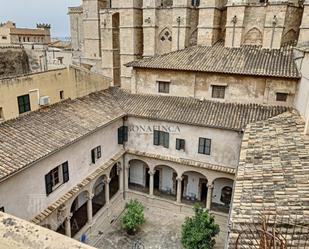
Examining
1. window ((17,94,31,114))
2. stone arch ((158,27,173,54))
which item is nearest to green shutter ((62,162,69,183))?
window ((17,94,31,114))

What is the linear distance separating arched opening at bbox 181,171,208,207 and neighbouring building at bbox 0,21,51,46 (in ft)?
139

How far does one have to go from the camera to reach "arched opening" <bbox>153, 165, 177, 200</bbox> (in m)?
23.1

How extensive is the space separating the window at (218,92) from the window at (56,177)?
11.9m

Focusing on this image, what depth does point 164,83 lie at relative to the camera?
73.7ft

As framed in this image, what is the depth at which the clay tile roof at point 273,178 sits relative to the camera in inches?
292

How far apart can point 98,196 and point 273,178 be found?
16.5 meters

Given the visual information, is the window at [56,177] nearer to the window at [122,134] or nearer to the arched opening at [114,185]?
the window at [122,134]

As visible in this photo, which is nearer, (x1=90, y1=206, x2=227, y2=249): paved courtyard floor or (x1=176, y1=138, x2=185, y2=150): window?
(x1=90, y1=206, x2=227, y2=249): paved courtyard floor

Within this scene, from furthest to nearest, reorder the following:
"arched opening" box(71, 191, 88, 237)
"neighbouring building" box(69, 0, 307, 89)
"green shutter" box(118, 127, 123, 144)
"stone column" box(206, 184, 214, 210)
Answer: "neighbouring building" box(69, 0, 307, 89) < "green shutter" box(118, 127, 123, 144) < "stone column" box(206, 184, 214, 210) < "arched opening" box(71, 191, 88, 237)

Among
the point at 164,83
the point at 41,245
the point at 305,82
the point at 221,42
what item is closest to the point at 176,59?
the point at 164,83

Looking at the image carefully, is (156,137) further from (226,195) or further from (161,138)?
(226,195)

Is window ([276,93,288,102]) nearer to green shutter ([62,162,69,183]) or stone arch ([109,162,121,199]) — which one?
stone arch ([109,162,121,199])

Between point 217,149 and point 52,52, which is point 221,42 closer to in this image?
point 217,149

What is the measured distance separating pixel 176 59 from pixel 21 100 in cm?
1207
